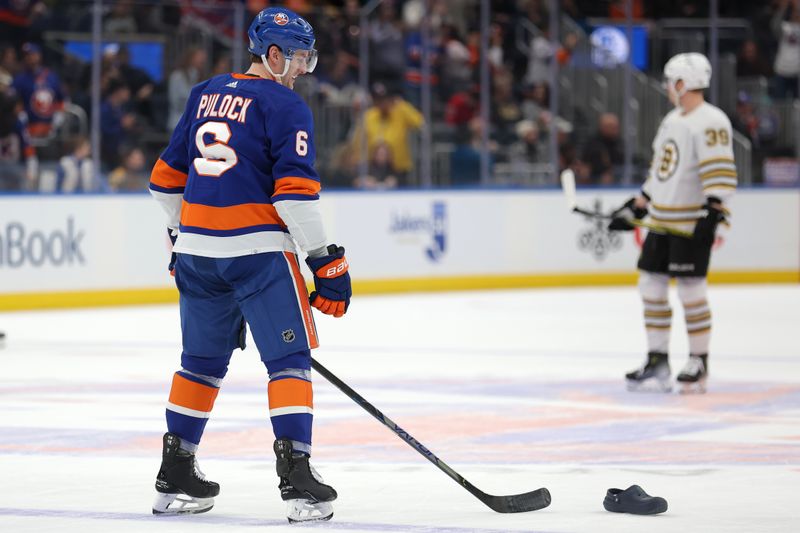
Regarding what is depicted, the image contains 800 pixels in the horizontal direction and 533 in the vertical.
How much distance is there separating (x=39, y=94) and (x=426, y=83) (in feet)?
11.3

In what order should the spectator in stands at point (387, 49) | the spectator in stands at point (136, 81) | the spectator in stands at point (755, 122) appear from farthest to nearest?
the spectator in stands at point (755, 122)
the spectator in stands at point (387, 49)
the spectator in stands at point (136, 81)

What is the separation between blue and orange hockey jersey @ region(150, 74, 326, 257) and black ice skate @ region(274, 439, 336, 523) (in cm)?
55

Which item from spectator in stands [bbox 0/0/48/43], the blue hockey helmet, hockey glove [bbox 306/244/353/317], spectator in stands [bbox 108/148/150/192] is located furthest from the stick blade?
spectator in stands [bbox 0/0/48/43]

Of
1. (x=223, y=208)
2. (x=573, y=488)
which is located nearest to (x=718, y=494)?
(x=573, y=488)

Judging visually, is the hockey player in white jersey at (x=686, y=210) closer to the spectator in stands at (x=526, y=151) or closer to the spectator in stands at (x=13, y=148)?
the spectator in stands at (x=13, y=148)

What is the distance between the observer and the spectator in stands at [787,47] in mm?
14586

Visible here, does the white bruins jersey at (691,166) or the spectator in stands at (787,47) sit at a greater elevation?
the spectator in stands at (787,47)

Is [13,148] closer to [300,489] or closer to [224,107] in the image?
[224,107]

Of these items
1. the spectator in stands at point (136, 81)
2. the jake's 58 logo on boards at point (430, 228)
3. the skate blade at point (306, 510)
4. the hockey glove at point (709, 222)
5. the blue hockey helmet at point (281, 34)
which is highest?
the spectator in stands at point (136, 81)

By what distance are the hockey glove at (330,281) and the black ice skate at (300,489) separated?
0.37 meters

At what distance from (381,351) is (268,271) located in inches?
185

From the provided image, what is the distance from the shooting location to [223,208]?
4199 millimetres

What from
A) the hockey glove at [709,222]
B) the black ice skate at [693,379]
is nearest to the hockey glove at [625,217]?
the hockey glove at [709,222]

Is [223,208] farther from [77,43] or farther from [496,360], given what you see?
[77,43]
